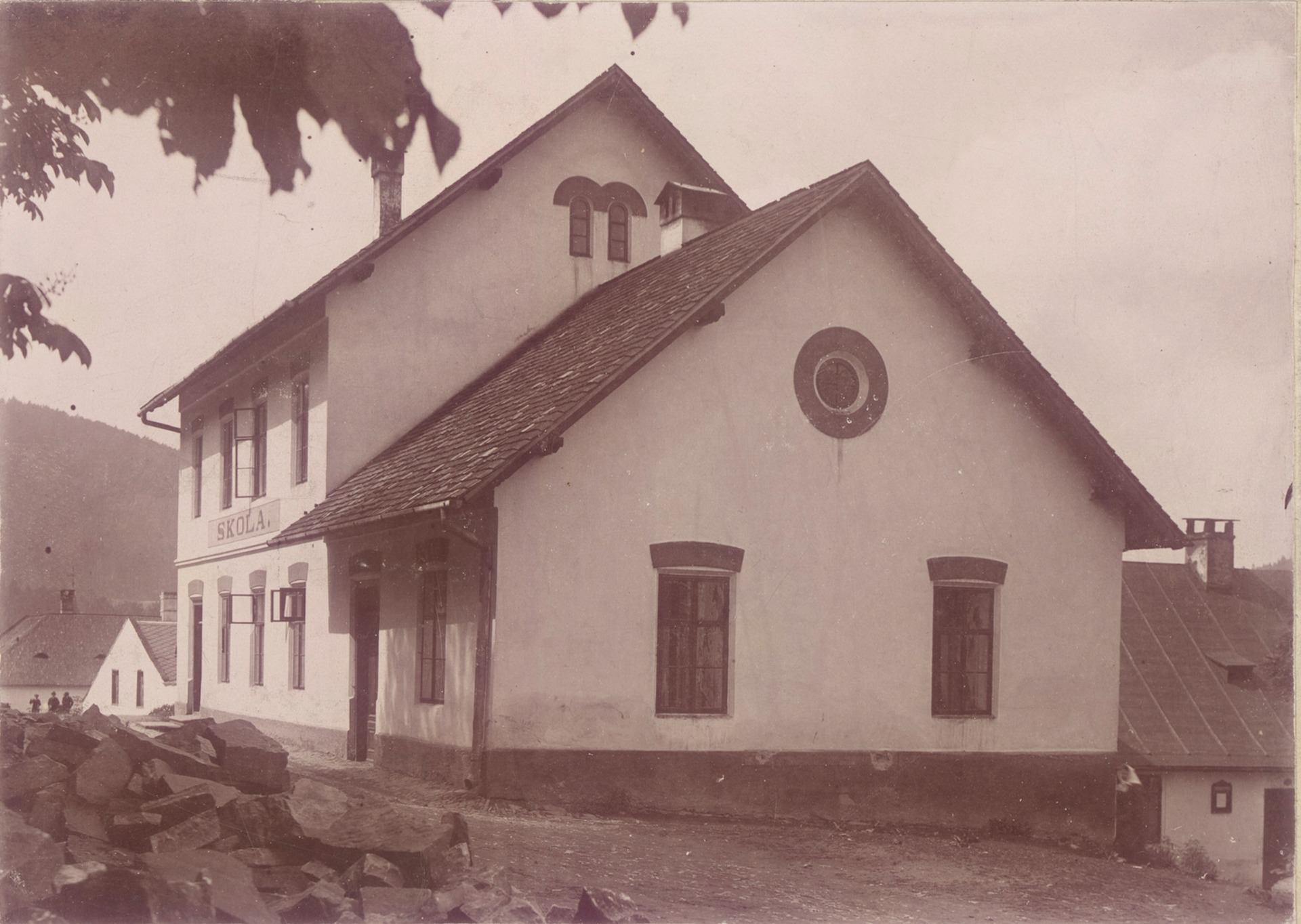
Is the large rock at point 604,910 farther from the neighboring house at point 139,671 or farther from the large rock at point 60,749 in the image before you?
the neighboring house at point 139,671

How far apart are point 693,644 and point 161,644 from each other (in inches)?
1484

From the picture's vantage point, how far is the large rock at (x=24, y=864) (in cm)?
689

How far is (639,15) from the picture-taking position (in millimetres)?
5594

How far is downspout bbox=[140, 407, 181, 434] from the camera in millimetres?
21375

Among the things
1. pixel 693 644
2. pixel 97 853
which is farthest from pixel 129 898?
pixel 693 644

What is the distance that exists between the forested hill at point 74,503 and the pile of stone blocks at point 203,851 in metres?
1.07

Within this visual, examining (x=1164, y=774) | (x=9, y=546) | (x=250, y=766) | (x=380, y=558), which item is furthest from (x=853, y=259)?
(x=1164, y=774)

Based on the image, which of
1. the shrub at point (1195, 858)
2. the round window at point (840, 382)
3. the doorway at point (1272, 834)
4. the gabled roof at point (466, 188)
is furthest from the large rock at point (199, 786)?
the doorway at point (1272, 834)

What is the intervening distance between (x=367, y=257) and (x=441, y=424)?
2300 mm

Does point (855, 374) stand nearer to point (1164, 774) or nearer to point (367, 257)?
point (367, 257)

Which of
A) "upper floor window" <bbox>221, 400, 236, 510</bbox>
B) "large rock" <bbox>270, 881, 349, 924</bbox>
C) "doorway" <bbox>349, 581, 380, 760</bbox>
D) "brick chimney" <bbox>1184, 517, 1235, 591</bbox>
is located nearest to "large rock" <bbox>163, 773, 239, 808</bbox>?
"large rock" <bbox>270, 881, 349, 924</bbox>

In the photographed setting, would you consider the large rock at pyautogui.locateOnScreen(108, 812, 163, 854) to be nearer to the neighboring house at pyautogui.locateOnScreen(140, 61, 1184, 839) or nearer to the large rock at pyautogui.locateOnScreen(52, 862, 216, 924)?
the large rock at pyautogui.locateOnScreen(52, 862, 216, 924)

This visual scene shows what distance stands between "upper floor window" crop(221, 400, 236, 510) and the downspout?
1.07m

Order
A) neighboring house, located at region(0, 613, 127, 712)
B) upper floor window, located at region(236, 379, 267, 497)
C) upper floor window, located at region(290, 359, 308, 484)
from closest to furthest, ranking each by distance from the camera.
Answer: upper floor window, located at region(290, 359, 308, 484) < upper floor window, located at region(236, 379, 267, 497) < neighboring house, located at region(0, 613, 127, 712)
